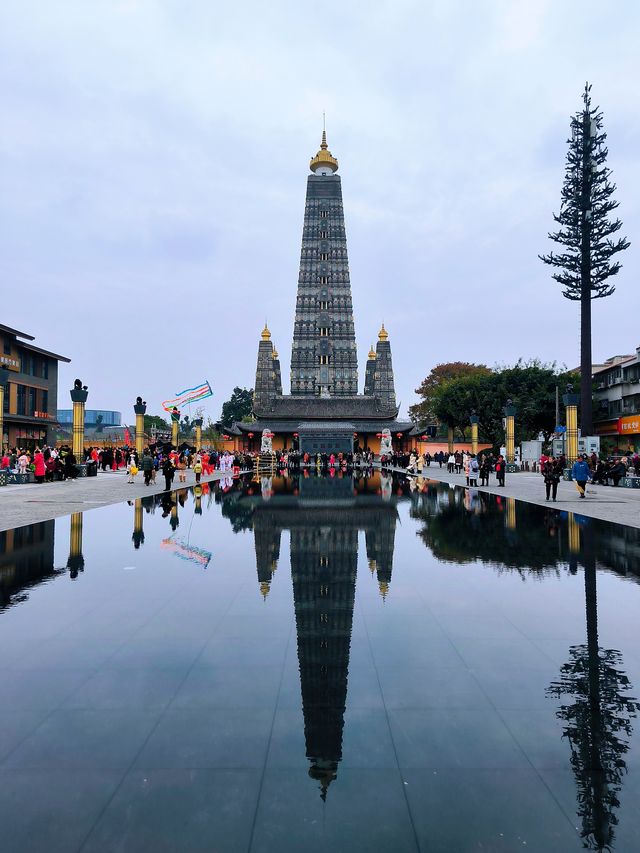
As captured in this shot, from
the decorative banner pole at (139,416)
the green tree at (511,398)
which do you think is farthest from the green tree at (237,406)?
the decorative banner pole at (139,416)

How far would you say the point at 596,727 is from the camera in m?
3.72

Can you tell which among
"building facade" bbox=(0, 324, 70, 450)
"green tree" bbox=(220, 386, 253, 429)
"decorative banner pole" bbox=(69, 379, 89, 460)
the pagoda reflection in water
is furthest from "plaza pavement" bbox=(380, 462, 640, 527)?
"green tree" bbox=(220, 386, 253, 429)

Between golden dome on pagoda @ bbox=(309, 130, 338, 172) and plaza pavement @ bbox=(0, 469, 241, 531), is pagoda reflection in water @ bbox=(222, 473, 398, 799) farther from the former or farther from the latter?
golden dome on pagoda @ bbox=(309, 130, 338, 172)

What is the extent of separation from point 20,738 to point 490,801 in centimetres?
272

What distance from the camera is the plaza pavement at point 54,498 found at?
46.7ft

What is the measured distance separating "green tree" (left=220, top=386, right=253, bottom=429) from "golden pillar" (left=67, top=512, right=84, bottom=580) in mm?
95503

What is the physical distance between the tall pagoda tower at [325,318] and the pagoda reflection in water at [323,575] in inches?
2161

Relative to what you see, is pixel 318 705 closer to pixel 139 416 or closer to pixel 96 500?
pixel 96 500

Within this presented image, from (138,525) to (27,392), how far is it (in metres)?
39.6

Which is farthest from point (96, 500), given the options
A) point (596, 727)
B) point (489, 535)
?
point (596, 727)

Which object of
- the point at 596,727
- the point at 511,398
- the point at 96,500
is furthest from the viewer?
the point at 511,398

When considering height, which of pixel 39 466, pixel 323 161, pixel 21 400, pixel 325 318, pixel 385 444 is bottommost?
pixel 39 466

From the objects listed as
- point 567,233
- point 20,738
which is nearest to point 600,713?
point 20,738

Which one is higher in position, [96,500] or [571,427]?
[571,427]
